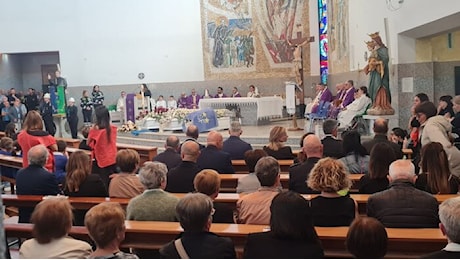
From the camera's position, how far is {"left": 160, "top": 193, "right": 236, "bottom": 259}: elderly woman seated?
286 centimetres

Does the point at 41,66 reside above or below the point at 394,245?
above

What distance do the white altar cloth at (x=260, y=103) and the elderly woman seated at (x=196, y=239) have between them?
1167cm

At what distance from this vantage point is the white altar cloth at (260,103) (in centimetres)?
1465

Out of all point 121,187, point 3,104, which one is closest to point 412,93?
point 121,187

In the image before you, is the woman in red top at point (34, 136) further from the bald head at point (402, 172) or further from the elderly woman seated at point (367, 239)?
the elderly woman seated at point (367, 239)

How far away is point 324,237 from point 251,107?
11.5 m

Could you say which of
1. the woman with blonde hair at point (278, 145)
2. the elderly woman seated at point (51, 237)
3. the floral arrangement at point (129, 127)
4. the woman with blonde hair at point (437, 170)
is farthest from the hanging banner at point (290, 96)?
the elderly woman seated at point (51, 237)

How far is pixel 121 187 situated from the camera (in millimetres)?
4973

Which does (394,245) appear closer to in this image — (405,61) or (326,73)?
(405,61)

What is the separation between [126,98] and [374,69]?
332 inches

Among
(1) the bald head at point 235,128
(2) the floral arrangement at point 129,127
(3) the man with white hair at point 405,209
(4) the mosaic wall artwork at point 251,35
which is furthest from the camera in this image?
(4) the mosaic wall artwork at point 251,35

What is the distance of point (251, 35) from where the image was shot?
65.9 feet

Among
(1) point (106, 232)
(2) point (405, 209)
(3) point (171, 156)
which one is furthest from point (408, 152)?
(1) point (106, 232)

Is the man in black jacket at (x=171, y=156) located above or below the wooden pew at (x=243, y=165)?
above
